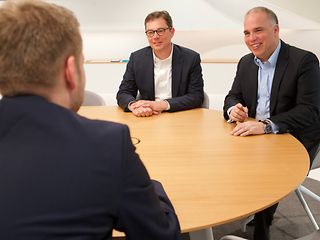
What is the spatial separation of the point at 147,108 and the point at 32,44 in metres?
1.87

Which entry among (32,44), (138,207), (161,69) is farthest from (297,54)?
(32,44)

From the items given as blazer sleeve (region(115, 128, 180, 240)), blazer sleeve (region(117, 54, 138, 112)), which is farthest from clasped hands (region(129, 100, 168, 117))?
blazer sleeve (region(115, 128, 180, 240))

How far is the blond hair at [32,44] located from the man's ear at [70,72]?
12 millimetres

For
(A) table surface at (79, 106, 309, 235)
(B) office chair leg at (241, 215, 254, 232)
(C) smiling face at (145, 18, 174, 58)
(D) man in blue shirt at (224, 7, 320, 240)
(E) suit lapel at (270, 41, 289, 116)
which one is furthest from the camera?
(C) smiling face at (145, 18, 174, 58)

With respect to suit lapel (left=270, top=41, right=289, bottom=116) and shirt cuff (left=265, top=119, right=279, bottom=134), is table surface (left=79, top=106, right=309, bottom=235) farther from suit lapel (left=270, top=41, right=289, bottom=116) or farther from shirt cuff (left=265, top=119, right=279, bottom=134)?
suit lapel (left=270, top=41, right=289, bottom=116)

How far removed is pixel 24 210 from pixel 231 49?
170 inches

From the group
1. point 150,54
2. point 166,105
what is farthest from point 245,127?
point 150,54

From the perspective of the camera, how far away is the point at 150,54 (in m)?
3.21

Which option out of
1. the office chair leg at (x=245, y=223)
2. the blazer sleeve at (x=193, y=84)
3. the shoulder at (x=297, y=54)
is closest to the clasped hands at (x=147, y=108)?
the blazer sleeve at (x=193, y=84)

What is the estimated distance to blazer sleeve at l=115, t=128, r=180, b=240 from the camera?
0.83m

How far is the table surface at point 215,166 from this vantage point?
130cm

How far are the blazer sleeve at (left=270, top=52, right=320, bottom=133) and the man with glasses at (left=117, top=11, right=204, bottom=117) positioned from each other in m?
0.83

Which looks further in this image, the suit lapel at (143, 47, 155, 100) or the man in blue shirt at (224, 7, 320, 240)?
the suit lapel at (143, 47, 155, 100)

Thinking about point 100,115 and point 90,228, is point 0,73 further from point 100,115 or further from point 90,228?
point 100,115
